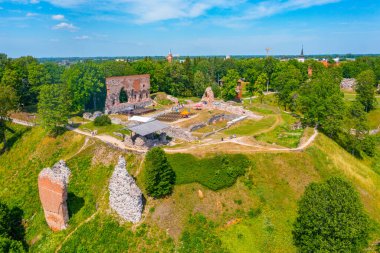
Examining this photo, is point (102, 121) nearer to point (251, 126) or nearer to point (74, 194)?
point (74, 194)

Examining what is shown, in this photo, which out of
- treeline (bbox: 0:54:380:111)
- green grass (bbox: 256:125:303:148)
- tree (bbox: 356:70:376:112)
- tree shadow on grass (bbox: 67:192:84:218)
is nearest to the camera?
tree shadow on grass (bbox: 67:192:84:218)

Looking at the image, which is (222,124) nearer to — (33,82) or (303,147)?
(303,147)

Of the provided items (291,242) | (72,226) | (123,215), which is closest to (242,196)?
(291,242)

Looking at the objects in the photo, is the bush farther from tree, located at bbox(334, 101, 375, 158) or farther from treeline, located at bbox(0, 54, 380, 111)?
tree, located at bbox(334, 101, 375, 158)

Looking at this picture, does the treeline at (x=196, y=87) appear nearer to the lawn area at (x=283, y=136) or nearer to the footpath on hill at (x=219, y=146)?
the lawn area at (x=283, y=136)

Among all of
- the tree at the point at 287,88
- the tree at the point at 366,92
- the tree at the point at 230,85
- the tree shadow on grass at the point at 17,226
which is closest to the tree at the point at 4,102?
the tree shadow on grass at the point at 17,226

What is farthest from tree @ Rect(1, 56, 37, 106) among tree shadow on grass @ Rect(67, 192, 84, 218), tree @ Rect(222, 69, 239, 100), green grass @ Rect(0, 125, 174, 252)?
tree @ Rect(222, 69, 239, 100)
